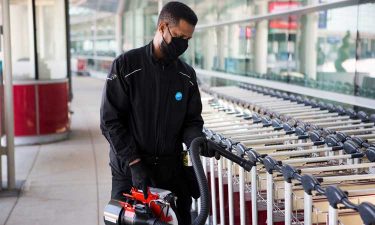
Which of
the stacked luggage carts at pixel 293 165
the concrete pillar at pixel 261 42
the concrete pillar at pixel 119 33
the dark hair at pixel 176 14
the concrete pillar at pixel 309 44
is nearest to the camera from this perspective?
the stacked luggage carts at pixel 293 165

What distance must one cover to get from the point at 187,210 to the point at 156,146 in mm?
518

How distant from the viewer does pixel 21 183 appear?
6797 millimetres

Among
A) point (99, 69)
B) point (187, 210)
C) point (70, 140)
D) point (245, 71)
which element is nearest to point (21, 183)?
point (70, 140)

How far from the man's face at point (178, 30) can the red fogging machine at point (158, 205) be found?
556 mm

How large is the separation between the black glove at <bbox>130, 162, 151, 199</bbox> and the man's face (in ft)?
2.26

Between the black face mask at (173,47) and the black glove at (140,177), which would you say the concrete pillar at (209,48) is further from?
the black glove at (140,177)

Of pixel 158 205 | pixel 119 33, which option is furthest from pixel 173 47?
pixel 119 33

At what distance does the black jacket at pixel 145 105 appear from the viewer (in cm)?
289

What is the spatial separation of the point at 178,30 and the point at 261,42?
6811 mm

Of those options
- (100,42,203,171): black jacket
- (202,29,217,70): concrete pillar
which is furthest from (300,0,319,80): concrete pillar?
(100,42,203,171): black jacket

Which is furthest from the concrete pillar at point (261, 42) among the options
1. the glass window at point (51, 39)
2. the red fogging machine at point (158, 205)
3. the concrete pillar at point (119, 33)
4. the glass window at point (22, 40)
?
the concrete pillar at point (119, 33)

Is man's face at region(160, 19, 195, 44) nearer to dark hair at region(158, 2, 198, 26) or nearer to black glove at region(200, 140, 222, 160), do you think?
dark hair at region(158, 2, 198, 26)

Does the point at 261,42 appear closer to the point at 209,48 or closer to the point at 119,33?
the point at 209,48

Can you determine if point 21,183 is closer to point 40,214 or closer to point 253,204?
point 40,214
